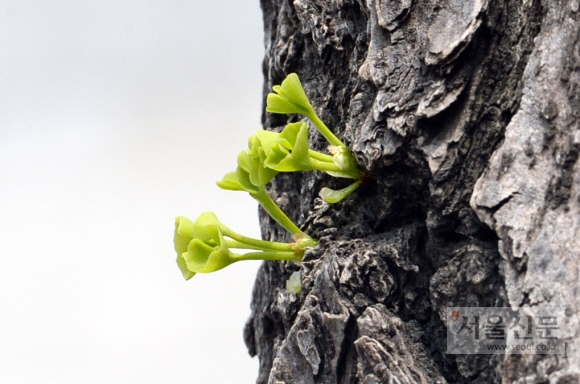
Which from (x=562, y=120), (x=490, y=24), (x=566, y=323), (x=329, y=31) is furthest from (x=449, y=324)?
(x=329, y=31)

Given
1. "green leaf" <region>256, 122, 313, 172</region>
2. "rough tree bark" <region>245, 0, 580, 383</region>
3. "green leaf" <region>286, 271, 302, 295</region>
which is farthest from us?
"green leaf" <region>286, 271, 302, 295</region>

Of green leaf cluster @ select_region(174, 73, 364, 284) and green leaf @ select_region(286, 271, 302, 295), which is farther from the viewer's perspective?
green leaf @ select_region(286, 271, 302, 295)

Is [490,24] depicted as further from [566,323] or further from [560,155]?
[566,323]

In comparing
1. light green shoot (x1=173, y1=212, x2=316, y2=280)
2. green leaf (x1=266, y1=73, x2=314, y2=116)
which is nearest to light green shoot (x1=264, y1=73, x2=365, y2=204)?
green leaf (x1=266, y1=73, x2=314, y2=116)

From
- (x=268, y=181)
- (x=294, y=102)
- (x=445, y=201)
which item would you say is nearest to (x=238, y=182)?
(x=268, y=181)

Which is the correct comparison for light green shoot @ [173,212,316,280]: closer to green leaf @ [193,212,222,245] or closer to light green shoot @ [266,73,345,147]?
green leaf @ [193,212,222,245]

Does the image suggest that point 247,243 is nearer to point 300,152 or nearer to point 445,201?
point 300,152
